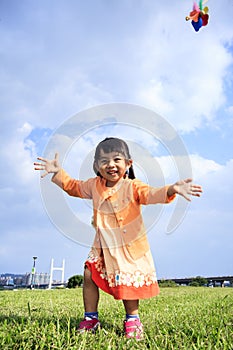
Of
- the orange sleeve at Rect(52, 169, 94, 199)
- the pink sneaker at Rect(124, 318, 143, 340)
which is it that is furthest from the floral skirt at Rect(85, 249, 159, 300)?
the orange sleeve at Rect(52, 169, 94, 199)

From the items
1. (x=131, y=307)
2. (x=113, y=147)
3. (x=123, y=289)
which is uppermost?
(x=113, y=147)

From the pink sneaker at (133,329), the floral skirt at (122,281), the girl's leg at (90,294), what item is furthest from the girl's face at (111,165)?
the pink sneaker at (133,329)

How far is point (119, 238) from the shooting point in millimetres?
2828

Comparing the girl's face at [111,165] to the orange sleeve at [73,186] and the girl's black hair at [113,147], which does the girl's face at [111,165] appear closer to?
the girl's black hair at [113,147]

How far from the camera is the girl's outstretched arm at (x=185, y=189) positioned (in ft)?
8.51

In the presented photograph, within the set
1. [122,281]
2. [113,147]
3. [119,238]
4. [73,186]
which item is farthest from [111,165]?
[122,281]

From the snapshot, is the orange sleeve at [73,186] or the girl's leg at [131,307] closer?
the girl's leg at [131,307]

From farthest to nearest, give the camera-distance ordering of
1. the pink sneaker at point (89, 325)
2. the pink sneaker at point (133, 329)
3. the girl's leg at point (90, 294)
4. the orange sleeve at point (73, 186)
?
the orange sleeve at point (73, 186), the girl's leg at point (90, 294), the pink sneaker at point (89, 325), the pink sneaker at point (133, 329)

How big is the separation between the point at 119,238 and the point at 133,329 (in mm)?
600

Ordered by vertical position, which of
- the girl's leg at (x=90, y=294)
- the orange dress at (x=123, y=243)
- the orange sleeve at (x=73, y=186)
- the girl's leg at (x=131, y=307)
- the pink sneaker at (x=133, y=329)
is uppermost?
the orange sleeve at (x=73, y=186)

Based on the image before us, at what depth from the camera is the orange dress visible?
2764 mm

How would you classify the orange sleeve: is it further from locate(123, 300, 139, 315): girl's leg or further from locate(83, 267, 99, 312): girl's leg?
locate(123, 300, 139, 315): girl's leg

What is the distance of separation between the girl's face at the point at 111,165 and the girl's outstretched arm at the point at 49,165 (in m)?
0.32

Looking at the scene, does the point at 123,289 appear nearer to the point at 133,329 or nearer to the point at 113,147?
the point at 133,329
